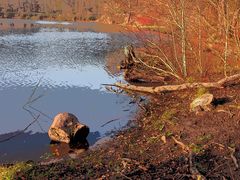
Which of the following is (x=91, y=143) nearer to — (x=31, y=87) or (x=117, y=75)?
(x=31, y=87)

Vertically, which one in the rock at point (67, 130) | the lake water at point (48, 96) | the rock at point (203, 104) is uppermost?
the rock at point (203, 104)

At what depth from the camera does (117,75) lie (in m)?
27.0

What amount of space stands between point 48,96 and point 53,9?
85.0 meters

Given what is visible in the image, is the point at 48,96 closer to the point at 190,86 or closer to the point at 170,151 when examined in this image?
the point at 190,86

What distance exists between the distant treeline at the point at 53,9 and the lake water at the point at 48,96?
52.9 metres

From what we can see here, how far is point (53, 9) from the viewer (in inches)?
3989

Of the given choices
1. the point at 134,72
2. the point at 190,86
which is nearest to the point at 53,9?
the point at 134,72

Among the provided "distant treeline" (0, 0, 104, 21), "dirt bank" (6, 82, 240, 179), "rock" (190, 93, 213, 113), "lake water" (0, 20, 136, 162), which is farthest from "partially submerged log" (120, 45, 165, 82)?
"distant treeline" (0, 0, 104, 21)

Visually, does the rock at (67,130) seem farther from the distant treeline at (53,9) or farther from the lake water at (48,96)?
the distant treeline at (53,9)

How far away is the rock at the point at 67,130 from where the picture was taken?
46.0ft

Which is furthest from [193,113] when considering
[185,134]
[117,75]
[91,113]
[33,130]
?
[117,75]

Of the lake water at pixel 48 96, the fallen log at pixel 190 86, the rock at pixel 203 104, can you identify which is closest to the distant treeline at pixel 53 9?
the lake water at pixel 48 96

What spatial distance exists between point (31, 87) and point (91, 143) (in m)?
9.27

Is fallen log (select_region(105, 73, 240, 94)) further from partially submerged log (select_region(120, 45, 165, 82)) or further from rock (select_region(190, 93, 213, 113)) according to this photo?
rock (select_region(190, 93, 213, 113))
